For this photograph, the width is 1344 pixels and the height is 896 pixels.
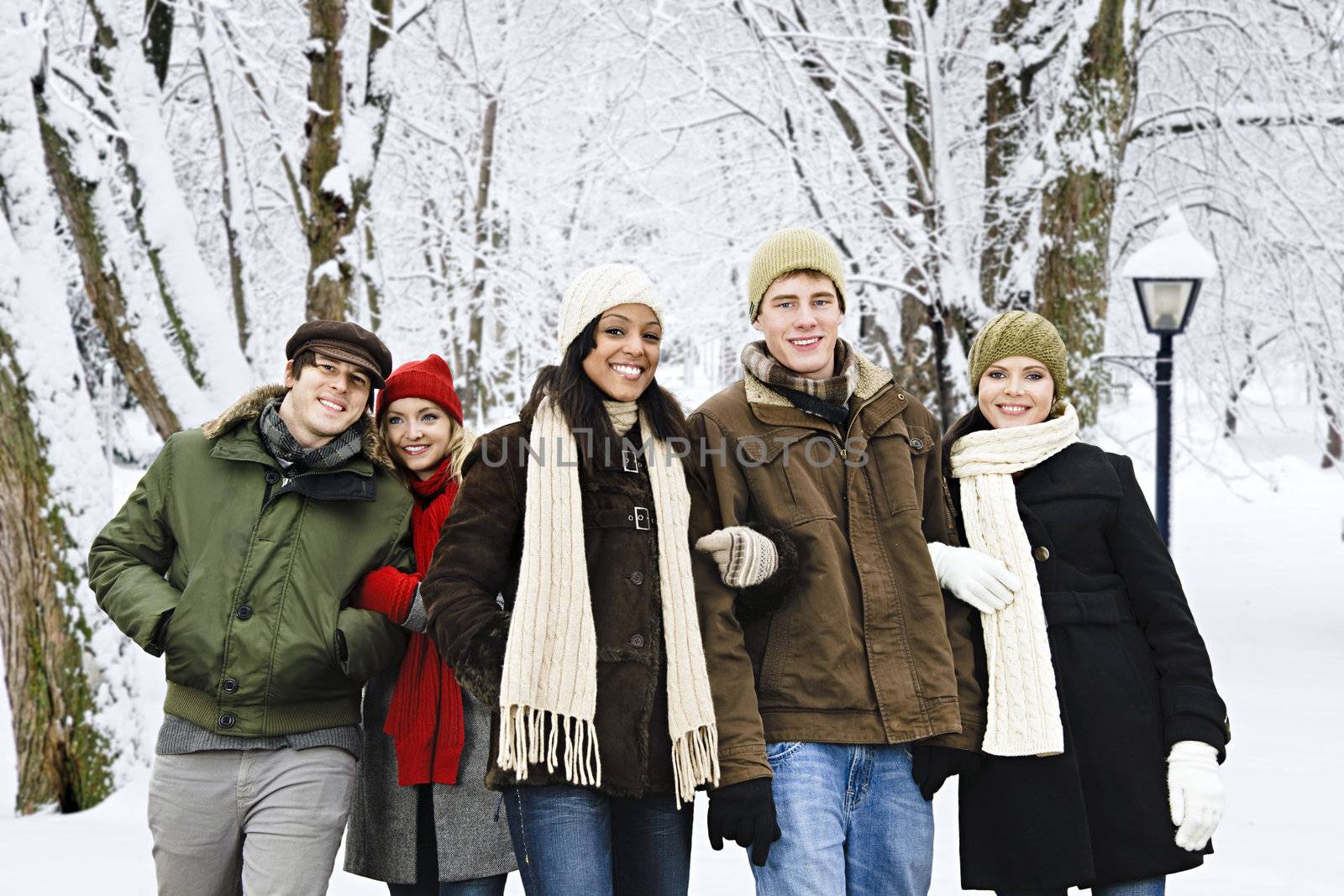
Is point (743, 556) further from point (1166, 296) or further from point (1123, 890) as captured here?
point (1166, 296)

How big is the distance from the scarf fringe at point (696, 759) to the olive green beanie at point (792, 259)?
38.8 inches

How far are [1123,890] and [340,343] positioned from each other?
2182 millimetres

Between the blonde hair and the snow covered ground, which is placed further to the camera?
the snow covered ground

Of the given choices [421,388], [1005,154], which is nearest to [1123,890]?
[421,388]

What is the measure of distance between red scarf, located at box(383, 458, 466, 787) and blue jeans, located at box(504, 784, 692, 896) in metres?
0.33

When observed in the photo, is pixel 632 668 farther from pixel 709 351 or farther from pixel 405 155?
pixel 405 155

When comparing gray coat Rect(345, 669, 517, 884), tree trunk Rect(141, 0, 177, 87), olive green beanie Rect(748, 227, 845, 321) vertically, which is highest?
tree trunk Rect(141, 0, 177, 87)

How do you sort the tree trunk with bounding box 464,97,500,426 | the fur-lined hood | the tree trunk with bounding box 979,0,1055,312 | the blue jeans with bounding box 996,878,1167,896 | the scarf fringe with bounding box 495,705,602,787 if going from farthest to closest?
the tree trunk with bounding box 464,97,500,426 → the tree trunk with bounding box 979,0,1055,312 → the fur-lined hood → the blue jeans with bounding box 996,878,1167,896 → the scarf fringe with bounding box 495,705,602,787

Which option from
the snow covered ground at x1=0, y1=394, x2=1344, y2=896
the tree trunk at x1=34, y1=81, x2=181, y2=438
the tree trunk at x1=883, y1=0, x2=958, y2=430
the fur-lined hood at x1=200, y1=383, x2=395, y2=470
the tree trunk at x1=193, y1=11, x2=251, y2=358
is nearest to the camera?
the fur-lined hood at x1=200, y1=383, x2=395, y2=470

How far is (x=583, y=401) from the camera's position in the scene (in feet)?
8.68

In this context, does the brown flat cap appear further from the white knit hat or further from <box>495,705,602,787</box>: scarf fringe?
<box>495,705,602,787</box>: scarf fringe

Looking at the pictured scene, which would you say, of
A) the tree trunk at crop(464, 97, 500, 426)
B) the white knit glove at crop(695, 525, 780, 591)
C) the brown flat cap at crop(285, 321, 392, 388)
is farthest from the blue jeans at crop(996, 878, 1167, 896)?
the tree trunk at crop(464, 97, 500, 426)

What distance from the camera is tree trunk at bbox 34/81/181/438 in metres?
6.48

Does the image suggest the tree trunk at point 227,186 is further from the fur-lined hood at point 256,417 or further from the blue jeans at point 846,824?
the blue jeans at point 846,824
